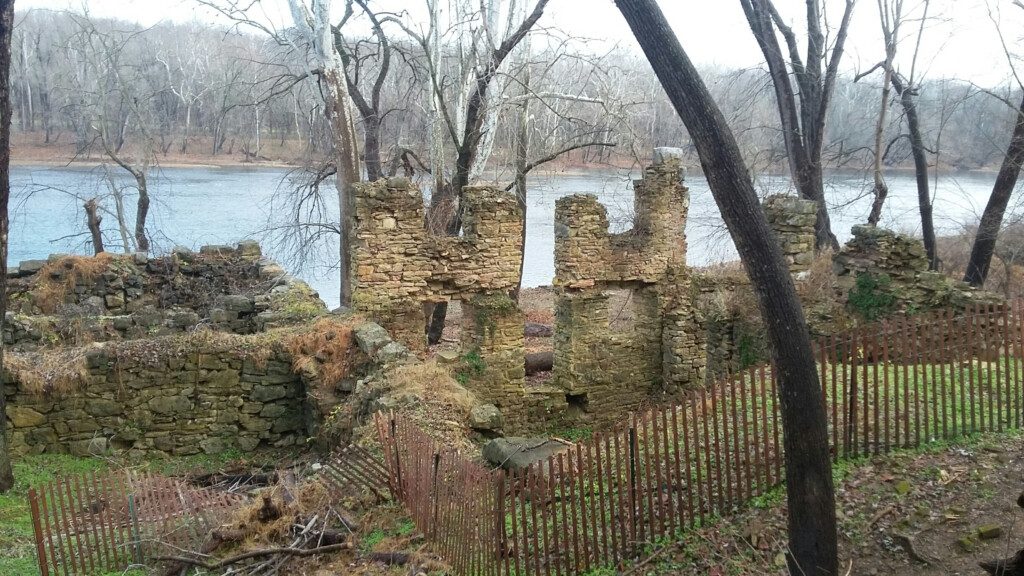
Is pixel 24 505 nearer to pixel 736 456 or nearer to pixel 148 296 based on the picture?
pixel 736 456

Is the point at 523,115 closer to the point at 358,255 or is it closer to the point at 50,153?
the point at 358,255

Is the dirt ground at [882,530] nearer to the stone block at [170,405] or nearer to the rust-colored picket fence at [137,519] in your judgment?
the rust-colored picket fence at [137,519]

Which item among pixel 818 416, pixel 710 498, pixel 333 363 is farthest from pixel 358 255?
pixel 818 416

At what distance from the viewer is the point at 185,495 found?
279 inches

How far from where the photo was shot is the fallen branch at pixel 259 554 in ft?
18.8

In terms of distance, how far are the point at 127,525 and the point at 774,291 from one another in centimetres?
544

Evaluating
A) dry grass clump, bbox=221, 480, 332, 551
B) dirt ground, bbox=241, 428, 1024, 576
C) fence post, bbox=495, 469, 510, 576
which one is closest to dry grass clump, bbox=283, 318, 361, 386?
dry grass clump, bbox=221, 480, 332, 551

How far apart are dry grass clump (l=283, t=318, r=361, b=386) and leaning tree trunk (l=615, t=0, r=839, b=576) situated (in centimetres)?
648

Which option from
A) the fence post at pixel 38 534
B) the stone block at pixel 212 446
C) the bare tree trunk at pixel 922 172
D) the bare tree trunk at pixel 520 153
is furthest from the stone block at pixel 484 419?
the bare tree trunk at pixel 922 172

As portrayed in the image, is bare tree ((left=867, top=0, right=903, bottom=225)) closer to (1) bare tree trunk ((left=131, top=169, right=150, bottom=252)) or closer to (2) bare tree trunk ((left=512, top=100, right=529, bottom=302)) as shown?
(2) bare tree trunk ((left=512, top=100, right=529, bottom=302))

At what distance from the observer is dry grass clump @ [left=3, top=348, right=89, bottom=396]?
9.30 m

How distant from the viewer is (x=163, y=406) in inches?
394

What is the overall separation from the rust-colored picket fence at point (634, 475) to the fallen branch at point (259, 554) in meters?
0.74

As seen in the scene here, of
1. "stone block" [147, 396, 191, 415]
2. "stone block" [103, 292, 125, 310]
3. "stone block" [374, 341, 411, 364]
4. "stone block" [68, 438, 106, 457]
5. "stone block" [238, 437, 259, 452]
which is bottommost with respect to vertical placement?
"stone block" [238, 437, 259, 452]
